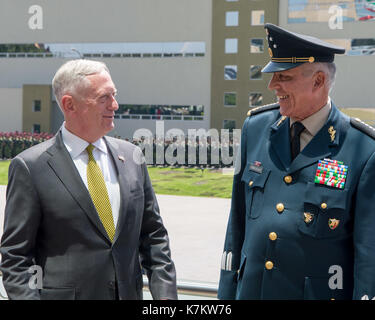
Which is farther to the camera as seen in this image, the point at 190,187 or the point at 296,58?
the point at 190,187

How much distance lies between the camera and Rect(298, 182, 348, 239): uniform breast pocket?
2299mm

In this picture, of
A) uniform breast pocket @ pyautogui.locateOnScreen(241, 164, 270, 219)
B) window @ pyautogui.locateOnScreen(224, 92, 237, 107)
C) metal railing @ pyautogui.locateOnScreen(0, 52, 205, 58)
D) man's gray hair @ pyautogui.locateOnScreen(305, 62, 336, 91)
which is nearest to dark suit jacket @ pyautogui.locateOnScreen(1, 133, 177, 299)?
uniform breast pocket @ pyautogui.locateOnScreen(241, 164, 270, 219)

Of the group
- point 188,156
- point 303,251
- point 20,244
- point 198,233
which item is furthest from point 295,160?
point 188,156

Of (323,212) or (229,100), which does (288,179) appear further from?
(229,100)

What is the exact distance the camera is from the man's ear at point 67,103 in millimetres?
2283

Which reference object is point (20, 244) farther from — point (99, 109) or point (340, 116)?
point (340, 116)

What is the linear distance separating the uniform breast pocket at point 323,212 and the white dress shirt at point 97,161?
2.62 feet

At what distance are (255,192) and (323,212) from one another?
1.07ft

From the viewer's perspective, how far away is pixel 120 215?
89.1 inches

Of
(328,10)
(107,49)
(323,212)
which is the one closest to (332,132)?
(323,212)

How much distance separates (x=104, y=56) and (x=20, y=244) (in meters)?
32.1

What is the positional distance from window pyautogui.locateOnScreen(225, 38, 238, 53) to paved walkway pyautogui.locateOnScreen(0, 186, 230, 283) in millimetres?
20325

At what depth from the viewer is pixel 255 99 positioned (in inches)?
1266
